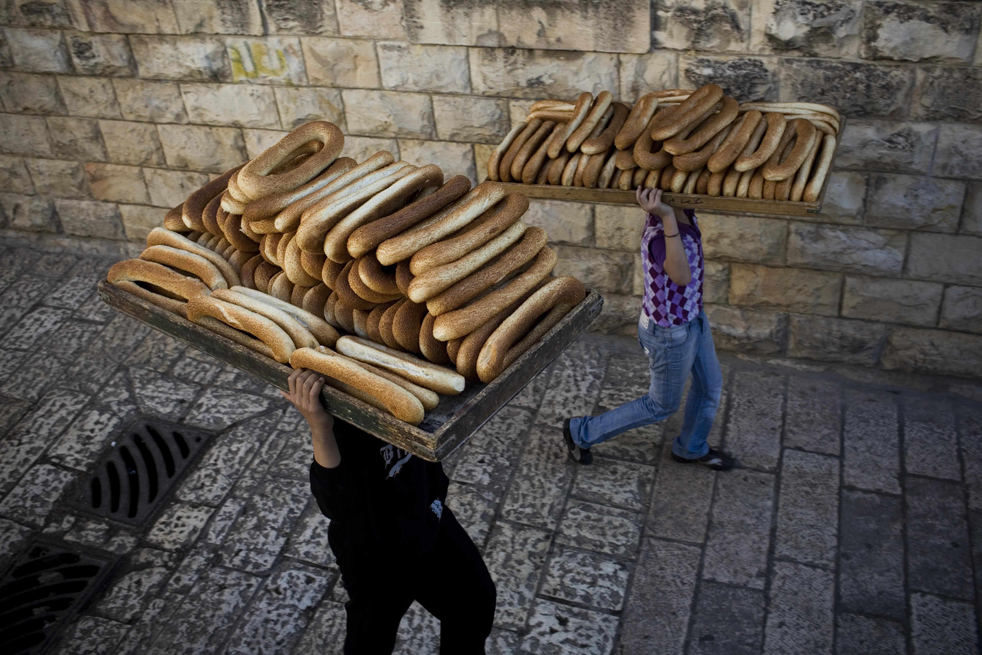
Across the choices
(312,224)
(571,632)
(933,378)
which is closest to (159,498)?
(571,632)

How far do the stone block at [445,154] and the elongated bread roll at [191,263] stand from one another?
2.79 m

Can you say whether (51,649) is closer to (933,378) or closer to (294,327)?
(294,327)

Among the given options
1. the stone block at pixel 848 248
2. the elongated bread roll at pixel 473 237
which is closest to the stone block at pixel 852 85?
the stone block at pixel 848 248

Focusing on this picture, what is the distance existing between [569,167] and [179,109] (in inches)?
141

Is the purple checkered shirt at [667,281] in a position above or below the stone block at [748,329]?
above

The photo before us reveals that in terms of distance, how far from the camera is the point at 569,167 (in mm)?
4090

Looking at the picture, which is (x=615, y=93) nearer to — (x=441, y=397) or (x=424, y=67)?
(x=424, y=67)

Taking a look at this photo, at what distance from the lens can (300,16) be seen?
5.53 metres

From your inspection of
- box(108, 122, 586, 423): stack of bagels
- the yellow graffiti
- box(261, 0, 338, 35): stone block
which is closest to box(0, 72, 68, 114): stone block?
the yellow graffiti

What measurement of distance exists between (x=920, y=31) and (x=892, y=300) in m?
1.62

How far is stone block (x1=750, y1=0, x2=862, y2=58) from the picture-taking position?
449 centimetres

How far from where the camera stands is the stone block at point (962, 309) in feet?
16.5

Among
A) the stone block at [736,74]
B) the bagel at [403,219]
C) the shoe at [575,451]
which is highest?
the bagel at [403,219]

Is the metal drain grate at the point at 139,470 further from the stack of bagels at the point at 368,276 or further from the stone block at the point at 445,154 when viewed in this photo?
the stone block at the point at 445,154
